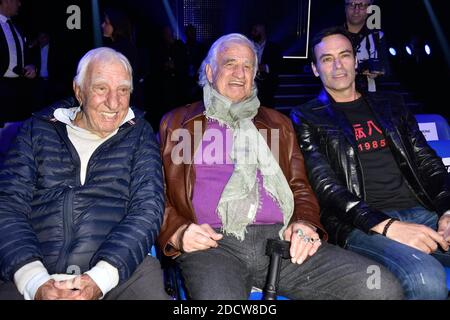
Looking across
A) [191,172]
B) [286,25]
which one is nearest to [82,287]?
[191,172]

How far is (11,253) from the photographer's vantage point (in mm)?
1760

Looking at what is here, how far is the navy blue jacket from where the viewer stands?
5.99 ft

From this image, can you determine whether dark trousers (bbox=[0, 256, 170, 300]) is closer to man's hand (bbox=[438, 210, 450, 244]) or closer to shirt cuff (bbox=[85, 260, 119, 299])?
shirt cuff (bbox=[85, 260, 119, 299])

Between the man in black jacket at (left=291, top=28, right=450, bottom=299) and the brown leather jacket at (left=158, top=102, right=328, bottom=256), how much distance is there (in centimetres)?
9

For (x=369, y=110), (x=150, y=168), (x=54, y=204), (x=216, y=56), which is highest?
(x=216, y=56)

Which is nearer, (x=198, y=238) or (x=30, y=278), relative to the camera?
(x=30, y=278)

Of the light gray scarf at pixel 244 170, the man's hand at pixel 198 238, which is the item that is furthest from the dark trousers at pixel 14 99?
the man's hand at pixel 198 238

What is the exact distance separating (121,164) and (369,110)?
1.63 meters

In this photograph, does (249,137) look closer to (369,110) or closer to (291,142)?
(291,142)

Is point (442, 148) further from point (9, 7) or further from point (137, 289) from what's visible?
point (9, 7)

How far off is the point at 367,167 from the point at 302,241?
0.78m

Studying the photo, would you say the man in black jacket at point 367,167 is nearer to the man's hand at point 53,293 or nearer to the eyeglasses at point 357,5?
the eyeglasses at point 357,5

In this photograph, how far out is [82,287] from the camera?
1.67 m
